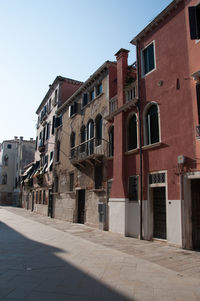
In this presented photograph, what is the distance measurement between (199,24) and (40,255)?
9520mm

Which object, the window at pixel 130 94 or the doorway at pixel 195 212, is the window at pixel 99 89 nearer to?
the window at pixel 130 94

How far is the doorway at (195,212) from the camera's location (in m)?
8.72

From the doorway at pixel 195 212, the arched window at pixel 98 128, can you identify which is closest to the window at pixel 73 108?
the arched window at pixel 98 128

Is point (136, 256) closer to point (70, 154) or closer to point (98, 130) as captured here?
point (98, 130)

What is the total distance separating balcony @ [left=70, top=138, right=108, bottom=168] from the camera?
14.8 metres

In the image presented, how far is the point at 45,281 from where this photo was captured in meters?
5.13

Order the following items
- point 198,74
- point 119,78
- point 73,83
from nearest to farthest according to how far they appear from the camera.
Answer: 1. point 198,74
2. point 119,78
3. point 73,83

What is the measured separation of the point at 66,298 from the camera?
4.25 meters

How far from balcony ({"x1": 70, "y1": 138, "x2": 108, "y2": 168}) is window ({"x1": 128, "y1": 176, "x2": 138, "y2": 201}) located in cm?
286

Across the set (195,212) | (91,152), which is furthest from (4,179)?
(195,212)

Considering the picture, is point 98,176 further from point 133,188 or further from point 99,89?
point 99,89

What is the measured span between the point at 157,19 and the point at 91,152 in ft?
27.2

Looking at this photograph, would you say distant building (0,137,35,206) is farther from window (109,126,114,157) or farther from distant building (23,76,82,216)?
window (109,126,114,157)

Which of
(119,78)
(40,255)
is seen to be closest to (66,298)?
(40,255)
